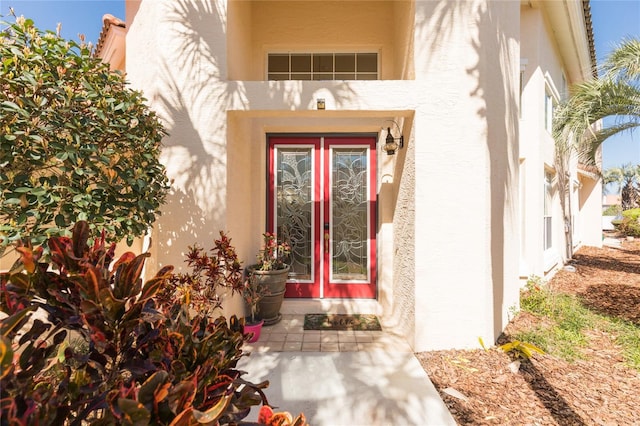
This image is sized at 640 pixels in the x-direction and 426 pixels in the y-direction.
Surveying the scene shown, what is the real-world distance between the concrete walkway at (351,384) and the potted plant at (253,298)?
256mm

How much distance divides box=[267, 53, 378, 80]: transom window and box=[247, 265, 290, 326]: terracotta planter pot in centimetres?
443

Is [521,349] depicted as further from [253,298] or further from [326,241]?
[253,298]

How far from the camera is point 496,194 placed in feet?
15.6

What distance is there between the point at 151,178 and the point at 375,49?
5497 millimetres

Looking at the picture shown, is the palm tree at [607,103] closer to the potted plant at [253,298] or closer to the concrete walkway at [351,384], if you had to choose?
the concrete walkway at [351,384]

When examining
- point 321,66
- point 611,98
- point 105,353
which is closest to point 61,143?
point 105,353

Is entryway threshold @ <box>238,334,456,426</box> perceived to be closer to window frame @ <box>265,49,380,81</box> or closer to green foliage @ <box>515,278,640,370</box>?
green foliage @ <box>515,278,640,370</box>

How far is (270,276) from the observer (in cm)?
543

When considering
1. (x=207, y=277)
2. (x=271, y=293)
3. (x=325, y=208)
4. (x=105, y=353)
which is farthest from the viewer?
(x=325, y=208)

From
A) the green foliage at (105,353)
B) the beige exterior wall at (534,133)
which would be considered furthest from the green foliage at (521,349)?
the green foliage at (105,353)

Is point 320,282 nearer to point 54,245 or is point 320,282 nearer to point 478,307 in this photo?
point 478,307

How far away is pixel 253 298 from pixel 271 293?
45cm

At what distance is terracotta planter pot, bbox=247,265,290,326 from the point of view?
539 cm

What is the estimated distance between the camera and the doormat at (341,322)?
5.41m
